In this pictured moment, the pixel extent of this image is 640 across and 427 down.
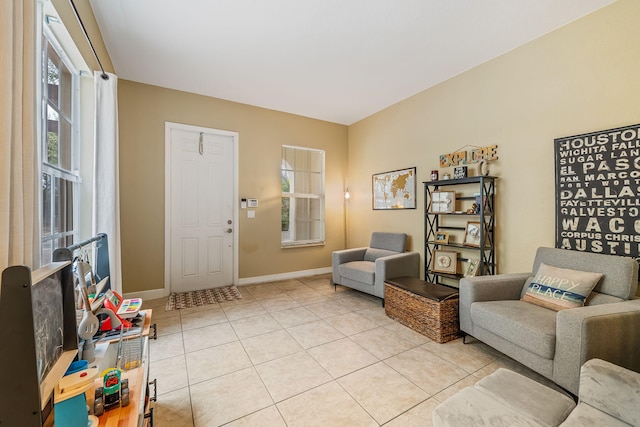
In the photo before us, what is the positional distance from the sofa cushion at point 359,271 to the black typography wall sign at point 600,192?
1.91 meters

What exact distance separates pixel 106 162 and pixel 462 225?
379cm

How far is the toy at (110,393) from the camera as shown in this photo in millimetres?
924

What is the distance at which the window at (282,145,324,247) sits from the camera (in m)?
4.68

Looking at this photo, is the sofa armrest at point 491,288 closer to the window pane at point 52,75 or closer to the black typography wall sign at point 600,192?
the black typography wall sign at point 600,192

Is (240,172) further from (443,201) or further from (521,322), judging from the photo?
(521,322)

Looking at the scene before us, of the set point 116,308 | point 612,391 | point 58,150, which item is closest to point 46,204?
point 58,150

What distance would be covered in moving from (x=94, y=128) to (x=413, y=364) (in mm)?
3296

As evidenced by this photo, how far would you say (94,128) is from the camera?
2219 mm

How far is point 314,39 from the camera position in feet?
8.58

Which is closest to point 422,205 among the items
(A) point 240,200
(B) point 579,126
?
(B) point 579,126

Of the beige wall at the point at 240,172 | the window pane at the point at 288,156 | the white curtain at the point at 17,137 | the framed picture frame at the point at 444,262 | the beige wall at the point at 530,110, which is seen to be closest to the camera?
the white curtain at the point at 17,137

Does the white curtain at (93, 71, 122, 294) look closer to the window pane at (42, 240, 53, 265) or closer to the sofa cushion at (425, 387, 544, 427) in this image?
the window pane at (42, 240, 53, 265)

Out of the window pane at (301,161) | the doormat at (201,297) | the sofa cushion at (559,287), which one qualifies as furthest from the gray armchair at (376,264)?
the window pane at (301,161)

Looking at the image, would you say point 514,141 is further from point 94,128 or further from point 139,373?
point 94,128
